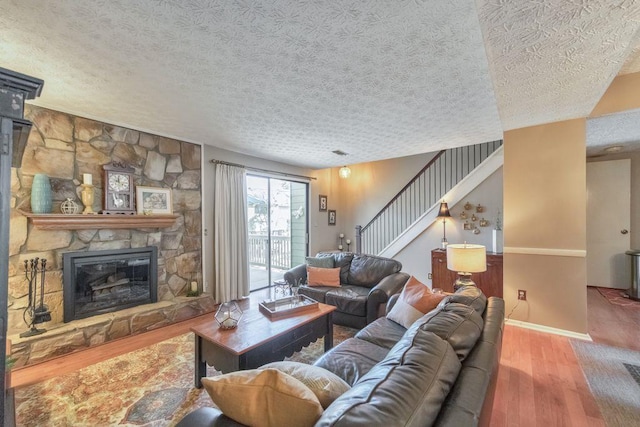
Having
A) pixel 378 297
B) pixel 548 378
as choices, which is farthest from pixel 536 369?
pixel 378 297

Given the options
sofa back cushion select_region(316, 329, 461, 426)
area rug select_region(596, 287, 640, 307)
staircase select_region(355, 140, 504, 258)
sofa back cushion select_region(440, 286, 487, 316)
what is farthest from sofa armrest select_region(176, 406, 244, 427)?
area rug select_region(596, 287, 640, 307)

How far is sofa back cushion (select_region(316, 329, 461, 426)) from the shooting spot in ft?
2.42

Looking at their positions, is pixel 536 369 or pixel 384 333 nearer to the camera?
pixel 384 333

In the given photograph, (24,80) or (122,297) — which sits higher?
(24,80)

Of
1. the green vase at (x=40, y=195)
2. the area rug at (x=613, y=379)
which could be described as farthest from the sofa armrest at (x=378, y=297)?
the green vase at (x=40, y=195)

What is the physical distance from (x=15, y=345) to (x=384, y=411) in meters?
3.37

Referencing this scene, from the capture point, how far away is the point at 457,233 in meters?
4.84

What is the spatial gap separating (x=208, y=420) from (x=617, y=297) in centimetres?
604

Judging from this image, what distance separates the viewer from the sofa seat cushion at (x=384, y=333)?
2.00 metres

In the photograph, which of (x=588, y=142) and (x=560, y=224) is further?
(x=588, y=142)

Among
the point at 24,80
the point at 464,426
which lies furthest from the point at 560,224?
the point at 24,80

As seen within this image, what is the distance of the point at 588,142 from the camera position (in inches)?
156

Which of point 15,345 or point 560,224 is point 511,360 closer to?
point 560,224

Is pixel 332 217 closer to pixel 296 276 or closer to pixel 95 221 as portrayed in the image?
pixel 296 276
